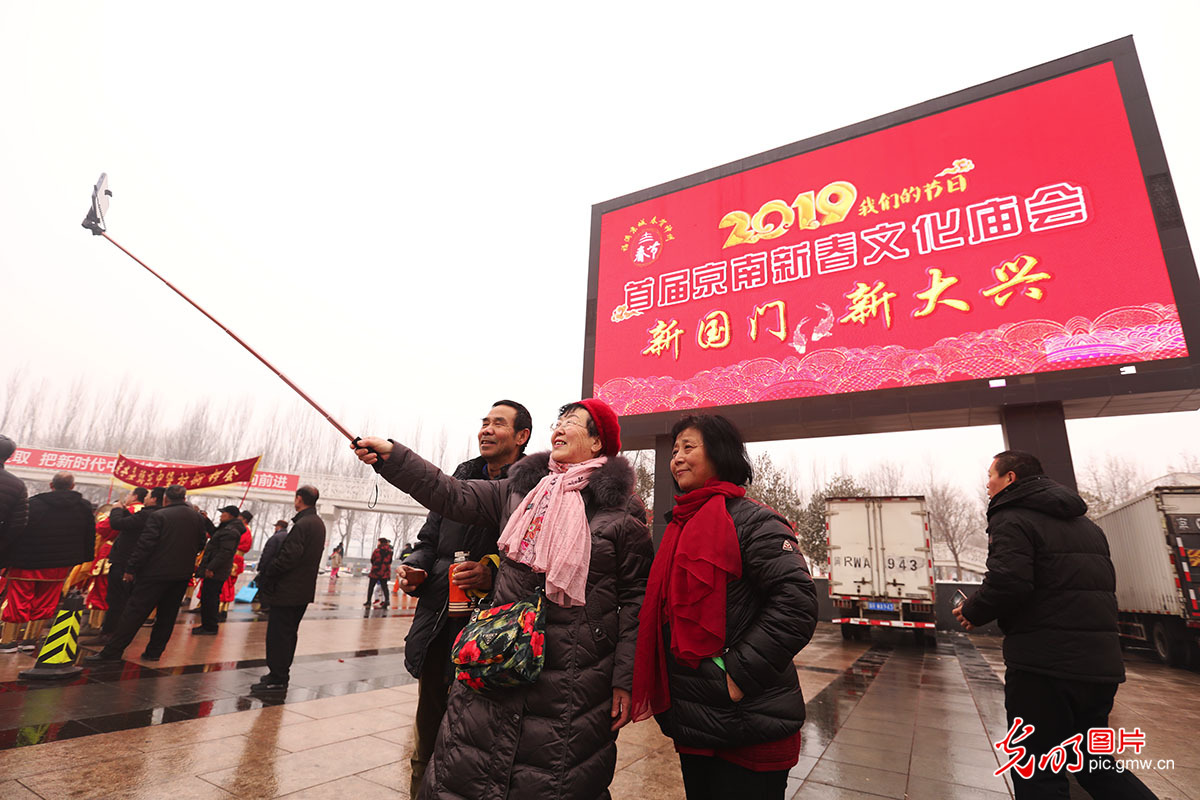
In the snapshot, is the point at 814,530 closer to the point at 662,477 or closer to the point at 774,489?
the point at 774,489

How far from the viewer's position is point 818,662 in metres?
9.08

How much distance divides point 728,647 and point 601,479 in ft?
2.37

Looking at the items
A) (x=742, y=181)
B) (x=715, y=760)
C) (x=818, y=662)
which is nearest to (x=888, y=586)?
(x=818, y=662)

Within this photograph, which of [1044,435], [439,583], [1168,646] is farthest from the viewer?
[1168,646]

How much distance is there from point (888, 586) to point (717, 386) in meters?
5.55

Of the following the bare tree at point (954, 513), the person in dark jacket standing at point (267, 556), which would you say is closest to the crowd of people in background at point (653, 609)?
the person in dark jacket standing at point (267, 556)

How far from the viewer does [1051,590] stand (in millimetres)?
2633

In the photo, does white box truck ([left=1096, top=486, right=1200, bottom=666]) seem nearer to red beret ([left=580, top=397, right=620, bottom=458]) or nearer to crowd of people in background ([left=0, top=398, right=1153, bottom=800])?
crowd of people in background ([left=0, top=398, right=1153, bottom=800])

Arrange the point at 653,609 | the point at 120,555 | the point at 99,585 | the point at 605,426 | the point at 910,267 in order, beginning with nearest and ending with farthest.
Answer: the point at 653,609 < the point at 605,426 < the point at 120,555 < the point at 99,585 < the point at 910,267

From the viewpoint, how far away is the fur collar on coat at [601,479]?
2.05 metres

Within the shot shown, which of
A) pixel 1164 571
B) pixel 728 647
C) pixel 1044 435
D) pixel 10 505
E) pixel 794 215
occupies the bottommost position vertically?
pixel 728 647

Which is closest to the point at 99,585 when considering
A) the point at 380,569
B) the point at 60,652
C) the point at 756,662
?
the point at 60,652

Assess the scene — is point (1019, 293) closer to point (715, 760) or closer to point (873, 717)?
point (873, 717)

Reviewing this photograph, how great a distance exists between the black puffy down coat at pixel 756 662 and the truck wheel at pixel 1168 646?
12926 mm
